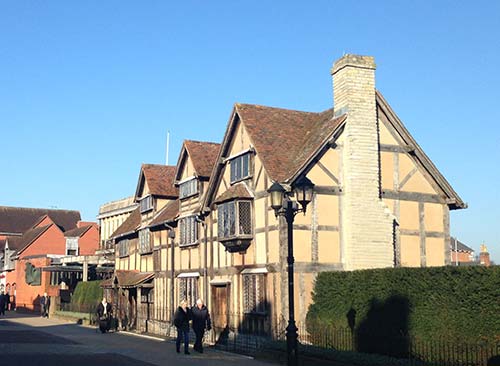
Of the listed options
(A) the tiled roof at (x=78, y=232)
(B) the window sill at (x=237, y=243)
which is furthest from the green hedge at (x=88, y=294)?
(A) the tiled roof at (x=78, y=232)

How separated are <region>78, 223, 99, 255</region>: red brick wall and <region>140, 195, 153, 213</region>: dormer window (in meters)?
31.4

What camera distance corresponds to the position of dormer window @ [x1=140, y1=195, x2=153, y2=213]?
38.5m

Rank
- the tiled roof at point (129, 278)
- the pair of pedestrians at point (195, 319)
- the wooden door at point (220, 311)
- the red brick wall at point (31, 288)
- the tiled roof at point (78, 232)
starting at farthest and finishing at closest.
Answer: the tiled roof at point (78, 232) → the red brick wall at point (31, 288) → the tiled roof at point (129, 278) → the wooden door at point (220, 311) → the pair of pedestrians at point (195, 319)

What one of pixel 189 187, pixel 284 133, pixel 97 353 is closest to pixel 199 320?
pixel 97 353

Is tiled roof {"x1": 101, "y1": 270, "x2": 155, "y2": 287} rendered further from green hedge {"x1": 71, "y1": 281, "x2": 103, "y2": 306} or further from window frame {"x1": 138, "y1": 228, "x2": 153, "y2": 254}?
green hedge {"x1": 71, "y1": 281, "x2": 103, "y2": 306}

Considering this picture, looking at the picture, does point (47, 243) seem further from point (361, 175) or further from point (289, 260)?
point (289, 260)

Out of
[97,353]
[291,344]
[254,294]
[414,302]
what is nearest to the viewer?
[291,344]

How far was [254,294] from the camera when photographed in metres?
26.4

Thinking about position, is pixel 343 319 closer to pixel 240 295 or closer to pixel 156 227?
pixel 240 295

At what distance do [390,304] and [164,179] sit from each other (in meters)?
21.3

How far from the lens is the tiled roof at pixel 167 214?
35.3m

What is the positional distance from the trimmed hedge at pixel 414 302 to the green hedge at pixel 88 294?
23884mm

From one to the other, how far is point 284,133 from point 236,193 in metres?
3.54

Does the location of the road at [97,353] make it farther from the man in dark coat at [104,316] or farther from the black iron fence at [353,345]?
the man in dark coat at [104,316]
